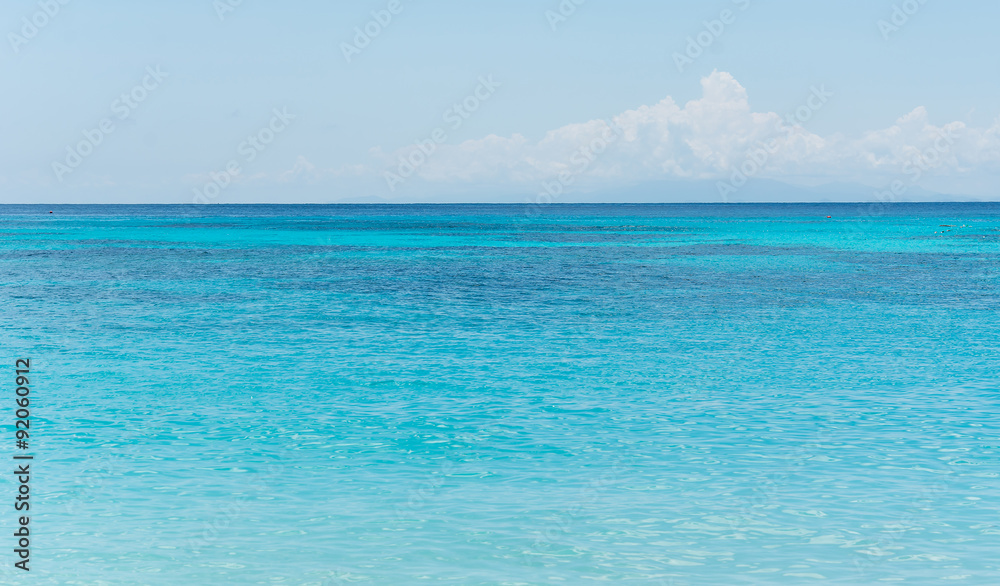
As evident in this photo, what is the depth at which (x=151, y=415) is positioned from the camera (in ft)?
58.9

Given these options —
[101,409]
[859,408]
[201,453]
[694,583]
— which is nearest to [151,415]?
[101,409]

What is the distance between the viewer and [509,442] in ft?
51.8

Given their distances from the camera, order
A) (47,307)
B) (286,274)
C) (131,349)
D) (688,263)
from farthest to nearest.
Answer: (688,263) → (286,274) → (47,307) → (131,349)

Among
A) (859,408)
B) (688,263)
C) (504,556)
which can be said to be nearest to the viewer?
(504,556)

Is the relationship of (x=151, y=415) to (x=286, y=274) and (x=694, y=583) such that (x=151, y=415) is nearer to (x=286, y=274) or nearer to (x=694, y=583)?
(x=694, y=583)

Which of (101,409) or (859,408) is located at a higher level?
(859,408)

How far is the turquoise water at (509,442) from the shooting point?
36.4ft

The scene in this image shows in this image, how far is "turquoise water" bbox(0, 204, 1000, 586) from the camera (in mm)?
11102

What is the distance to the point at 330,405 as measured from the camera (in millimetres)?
18734

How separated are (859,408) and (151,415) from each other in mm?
13768

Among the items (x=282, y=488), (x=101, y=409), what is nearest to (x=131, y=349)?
(x=101, y=409)

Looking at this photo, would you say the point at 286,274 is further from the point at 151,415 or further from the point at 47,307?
the point at 151,415

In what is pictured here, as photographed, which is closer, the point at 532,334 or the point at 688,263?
the point at 532,334

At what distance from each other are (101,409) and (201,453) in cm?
435
